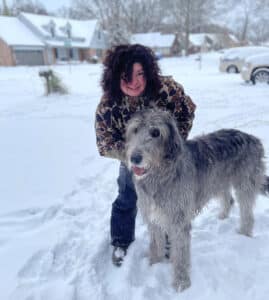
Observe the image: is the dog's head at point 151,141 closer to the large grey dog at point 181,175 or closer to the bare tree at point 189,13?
the large grey dog at point 181,175

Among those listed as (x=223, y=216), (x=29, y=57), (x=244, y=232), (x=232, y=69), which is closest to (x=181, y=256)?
(x=244, y=232)

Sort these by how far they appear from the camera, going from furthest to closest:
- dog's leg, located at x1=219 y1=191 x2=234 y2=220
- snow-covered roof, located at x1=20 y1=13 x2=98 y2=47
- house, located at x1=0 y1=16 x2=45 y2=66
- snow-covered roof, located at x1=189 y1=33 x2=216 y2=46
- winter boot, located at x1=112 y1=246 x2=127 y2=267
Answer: snow-covered roof, located at x1=189 y1=33 x2=216 y2=46 < snow-covered roof, located at x1=20 y1=13 x2=98 y2=47 < house, located at x1=0 y1=16 x2=45 y2=66 < dog's leg, located at x1=219 y1=191 x2=234 y2=220 < winter boot, located at x1=112 y1=246 x2=127 y2=267

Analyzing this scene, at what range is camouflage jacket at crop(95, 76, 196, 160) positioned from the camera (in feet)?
7.27

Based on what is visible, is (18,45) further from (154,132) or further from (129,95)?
(154,132)

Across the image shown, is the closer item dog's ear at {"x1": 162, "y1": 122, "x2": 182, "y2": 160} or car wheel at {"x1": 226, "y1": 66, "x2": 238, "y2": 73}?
dog's ear at {"x1": 162, "y1": 122, "x2": 182, "y2": 160}

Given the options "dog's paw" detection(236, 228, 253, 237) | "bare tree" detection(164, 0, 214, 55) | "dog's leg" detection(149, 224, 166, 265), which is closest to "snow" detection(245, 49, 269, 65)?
"dog's paw" detection(236, 228, 253, 237)

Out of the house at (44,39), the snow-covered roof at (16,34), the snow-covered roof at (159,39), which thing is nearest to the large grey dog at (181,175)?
the house at (44,39)

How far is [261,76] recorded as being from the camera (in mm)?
10094

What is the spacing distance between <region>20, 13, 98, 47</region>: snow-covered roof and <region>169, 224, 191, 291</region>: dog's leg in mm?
34580

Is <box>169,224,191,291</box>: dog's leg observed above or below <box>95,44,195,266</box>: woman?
below

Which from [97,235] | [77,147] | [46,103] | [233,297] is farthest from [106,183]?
[46,103]

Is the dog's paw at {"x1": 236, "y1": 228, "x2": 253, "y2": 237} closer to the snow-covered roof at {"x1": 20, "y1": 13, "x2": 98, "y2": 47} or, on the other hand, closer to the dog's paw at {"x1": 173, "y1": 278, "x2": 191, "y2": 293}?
the dog's paw at {"x1": 173, "y1": 278, "x2": 191, "y2": 293}

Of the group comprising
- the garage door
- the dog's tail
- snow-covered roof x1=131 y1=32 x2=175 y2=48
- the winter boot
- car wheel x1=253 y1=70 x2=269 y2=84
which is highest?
the dog's tail

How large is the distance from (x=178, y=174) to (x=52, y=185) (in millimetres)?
2124
